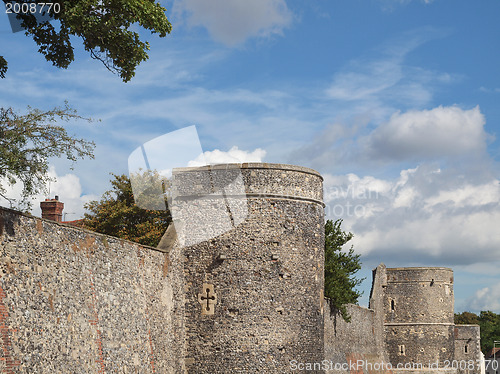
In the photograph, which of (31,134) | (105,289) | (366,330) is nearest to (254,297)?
(105,289)

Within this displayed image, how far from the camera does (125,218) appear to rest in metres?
29.8

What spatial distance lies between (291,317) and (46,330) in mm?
8682

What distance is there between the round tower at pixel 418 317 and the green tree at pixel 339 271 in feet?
32.0

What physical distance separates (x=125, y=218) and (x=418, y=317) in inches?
874

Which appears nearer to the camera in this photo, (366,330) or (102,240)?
(102,240)

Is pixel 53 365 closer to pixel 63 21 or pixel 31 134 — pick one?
pixel 31 134

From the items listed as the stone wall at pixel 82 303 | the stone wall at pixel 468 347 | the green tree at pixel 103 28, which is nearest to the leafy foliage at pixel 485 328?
the stone wall at pixel 468 347

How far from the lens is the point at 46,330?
15.6 metres

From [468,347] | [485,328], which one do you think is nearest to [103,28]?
[468,347]

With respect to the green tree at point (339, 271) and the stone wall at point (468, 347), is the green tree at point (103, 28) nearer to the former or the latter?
the green tree at point (339, 271)

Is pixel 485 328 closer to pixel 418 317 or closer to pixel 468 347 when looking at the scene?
pixel 468 347

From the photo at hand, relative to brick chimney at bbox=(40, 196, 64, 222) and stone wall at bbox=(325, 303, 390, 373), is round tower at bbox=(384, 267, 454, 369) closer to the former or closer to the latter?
stone wall at bbox=(325, 303, 390, 373)

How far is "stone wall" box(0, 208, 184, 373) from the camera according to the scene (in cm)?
1487

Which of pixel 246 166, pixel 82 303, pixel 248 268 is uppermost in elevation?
pixel 246 166
